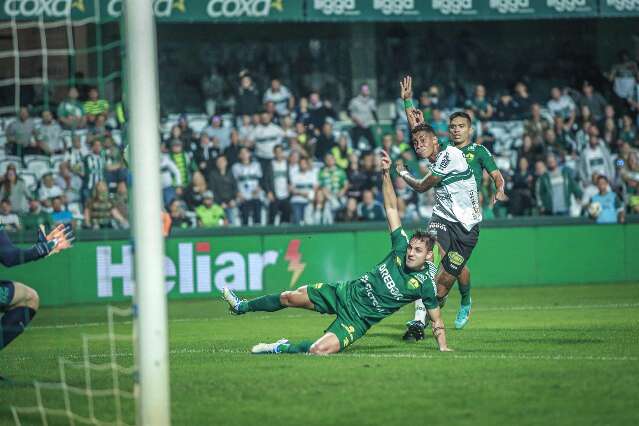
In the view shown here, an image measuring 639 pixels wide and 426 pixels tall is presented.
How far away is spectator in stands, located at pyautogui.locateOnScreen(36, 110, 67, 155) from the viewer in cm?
2225

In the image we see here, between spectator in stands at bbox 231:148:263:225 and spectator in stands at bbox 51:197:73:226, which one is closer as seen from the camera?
spectator in stands at bbox 51:197:73:226

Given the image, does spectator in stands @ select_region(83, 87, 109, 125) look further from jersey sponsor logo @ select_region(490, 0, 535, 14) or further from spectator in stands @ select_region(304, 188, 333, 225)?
jersey sponsor logo @ select_region(490, 0, 535, 14)

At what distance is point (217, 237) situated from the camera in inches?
829

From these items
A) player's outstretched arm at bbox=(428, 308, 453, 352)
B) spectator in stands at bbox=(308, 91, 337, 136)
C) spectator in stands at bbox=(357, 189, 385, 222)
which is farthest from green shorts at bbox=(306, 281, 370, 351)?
spectator in stands at bbox=(308, 91, 337, 136)

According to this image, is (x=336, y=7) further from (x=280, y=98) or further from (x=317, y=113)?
(x=280, y=98)

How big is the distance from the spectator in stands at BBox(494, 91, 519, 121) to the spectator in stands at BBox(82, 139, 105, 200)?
894cm

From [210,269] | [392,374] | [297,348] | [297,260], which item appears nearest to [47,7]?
[210,269]

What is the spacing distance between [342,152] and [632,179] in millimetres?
5618

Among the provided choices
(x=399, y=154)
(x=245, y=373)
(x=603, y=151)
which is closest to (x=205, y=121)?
(x=399, y=154)

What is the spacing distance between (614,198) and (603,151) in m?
2.08

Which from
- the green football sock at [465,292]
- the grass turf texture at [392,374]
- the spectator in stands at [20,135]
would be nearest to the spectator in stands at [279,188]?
the spectator in stands at [20,135]

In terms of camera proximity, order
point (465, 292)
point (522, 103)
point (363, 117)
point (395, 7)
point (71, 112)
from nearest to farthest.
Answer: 1. point (465, 292)
2. point (71, 112)
3. point (395, 7)
4. point (363, 117)
5. point (522, 103)

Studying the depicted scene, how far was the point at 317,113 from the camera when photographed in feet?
84.2

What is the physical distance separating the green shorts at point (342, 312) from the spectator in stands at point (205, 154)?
11.9m
